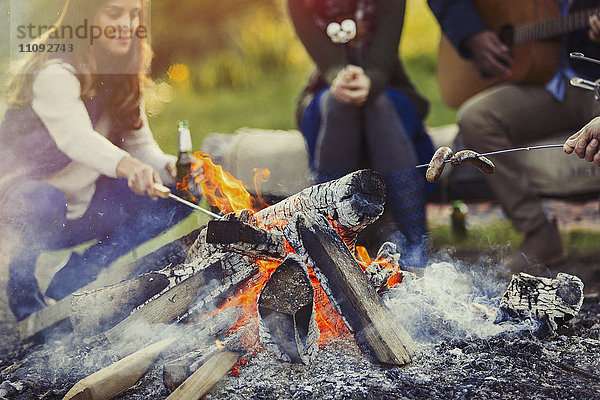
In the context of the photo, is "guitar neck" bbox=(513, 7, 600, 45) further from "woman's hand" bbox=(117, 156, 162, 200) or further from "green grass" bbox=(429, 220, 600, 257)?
"woman's hand" bbox=(117, 156, 162, 200)

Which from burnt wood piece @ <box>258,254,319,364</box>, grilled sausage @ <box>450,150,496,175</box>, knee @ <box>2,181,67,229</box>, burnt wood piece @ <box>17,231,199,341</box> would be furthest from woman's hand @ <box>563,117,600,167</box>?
knee @ <box>2,181,67,229</box>

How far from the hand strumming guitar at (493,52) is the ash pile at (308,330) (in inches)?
79.8

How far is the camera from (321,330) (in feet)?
7.11

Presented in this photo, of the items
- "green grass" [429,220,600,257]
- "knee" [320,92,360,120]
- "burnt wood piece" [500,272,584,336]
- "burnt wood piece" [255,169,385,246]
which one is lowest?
"green grass" [429,220,600,257]

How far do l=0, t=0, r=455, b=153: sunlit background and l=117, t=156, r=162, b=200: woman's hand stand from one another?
437cm

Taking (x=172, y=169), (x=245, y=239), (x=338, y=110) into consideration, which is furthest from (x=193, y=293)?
(x=338, y=110)

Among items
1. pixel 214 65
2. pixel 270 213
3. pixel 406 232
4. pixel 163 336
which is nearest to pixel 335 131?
pixel 406 232

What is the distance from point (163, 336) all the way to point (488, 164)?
1318 mm

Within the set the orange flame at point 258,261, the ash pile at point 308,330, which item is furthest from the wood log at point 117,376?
the orange flame at point 258,261

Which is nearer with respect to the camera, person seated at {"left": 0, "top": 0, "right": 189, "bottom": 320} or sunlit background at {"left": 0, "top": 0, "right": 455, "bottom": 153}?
person seated at {"left": 0, "top": 0, "right": 189, "bottom": 320}

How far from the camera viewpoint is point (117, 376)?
1.88 m

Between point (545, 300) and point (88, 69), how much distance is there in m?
2.24

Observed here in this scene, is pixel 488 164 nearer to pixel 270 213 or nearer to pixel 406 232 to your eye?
pixel 270 213

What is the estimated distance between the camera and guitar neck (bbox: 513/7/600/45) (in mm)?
3541
